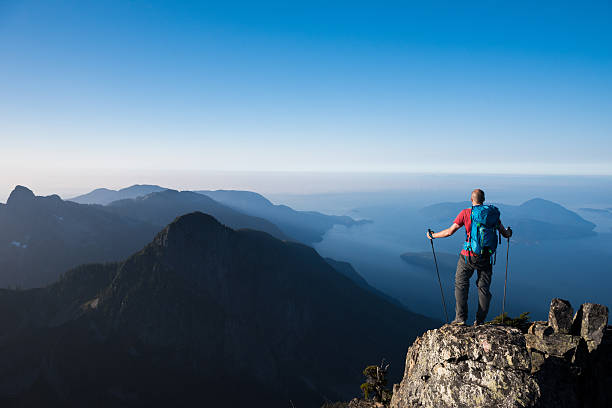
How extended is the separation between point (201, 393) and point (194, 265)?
1765 inches

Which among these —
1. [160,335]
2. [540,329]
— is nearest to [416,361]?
[540,329]

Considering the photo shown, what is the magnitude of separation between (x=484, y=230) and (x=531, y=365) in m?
4.10

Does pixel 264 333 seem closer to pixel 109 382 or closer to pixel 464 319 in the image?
pixel 109 382

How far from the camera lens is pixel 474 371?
8414 mm

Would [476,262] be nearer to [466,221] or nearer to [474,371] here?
[466,221]

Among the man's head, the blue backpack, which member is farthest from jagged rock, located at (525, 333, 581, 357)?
the man's head

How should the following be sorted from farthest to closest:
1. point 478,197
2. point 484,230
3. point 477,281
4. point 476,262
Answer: point 477,281 < point 478,197 < point 476,262 < point 484,230

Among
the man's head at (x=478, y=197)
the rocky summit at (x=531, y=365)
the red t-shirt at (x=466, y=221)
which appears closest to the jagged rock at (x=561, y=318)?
the rocky summit at (x=531, y=365)

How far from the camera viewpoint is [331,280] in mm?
177625

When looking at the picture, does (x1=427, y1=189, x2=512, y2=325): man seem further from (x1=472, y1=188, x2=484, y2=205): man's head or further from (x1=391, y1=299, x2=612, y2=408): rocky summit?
(x1=391, y1=299, x2=612, y2=408): rocky summit

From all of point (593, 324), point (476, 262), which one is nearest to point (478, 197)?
point (476, 262)

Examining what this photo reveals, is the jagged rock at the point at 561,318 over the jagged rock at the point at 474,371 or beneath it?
over

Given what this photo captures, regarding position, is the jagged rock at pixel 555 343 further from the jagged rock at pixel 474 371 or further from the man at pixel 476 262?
the man at pixel 476 262

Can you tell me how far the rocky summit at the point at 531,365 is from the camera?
300 inches
